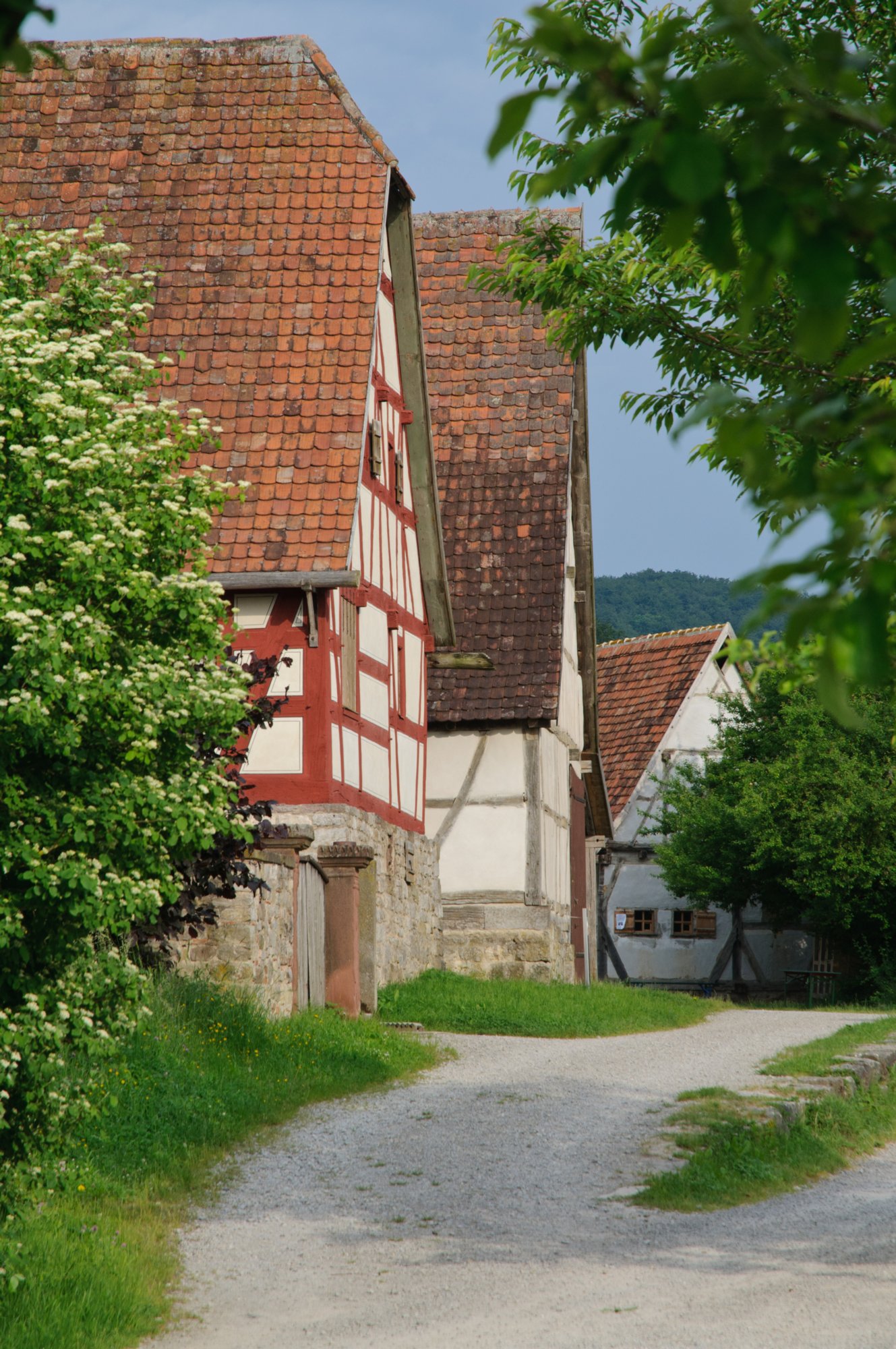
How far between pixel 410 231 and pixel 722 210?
630 inches

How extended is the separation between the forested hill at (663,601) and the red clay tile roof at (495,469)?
87.2 metres

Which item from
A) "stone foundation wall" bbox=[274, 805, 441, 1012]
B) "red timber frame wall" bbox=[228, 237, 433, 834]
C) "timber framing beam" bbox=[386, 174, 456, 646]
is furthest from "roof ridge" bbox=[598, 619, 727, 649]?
"stone foundation wall" bbox=[274, 805, 441, 1012]

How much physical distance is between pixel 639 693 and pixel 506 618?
12203 millimetres

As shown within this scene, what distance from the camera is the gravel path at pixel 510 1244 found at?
603 cm

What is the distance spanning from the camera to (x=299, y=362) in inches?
623

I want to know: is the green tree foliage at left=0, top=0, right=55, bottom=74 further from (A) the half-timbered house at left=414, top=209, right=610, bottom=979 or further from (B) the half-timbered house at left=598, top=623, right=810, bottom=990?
(B) the half-timbered house at left=598, top=623, right=810, bottom=990

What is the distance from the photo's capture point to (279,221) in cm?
1670

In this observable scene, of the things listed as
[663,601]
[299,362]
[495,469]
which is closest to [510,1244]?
[299,362]

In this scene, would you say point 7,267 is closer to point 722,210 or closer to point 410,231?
point 722,210

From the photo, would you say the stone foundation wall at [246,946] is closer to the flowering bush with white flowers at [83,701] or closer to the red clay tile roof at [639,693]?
the flowering bush with white flowers at [83,701]

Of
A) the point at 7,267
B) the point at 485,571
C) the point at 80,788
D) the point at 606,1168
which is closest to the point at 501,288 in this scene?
the point at 7,267

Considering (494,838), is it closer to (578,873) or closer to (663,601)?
(578,873)

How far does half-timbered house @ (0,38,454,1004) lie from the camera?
15016 millimetres

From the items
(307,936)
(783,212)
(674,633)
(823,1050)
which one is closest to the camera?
(783,212)
